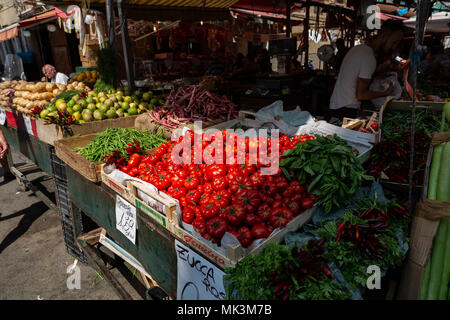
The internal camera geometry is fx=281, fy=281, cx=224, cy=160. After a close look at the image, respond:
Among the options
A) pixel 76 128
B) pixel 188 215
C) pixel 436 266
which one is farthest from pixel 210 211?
pixel 76 128

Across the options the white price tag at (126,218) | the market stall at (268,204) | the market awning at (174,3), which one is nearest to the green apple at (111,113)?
the market stall at (268,204)

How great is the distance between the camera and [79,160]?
3.11 m

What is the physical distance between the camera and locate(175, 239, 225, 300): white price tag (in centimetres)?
187

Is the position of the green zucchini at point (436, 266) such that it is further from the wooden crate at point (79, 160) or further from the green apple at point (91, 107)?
the green apple at point (91, 107)

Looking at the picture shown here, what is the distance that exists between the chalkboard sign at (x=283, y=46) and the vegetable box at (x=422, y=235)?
19.0 feet

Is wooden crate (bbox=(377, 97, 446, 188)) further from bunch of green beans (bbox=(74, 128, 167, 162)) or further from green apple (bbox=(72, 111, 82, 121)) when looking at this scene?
green apple (bbox=(72, 111, 82, 121))

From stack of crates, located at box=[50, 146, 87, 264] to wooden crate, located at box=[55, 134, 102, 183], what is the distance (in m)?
0.43

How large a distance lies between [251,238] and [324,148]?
3.31ft

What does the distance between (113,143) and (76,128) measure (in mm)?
1246

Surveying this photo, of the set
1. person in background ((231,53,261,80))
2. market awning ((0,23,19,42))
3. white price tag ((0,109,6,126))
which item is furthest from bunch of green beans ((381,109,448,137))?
market awning ((0,23,19,42))

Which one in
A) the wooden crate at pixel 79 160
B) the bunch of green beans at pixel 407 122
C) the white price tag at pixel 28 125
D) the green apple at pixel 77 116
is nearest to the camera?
the bunch of green beans at pixel 407 122

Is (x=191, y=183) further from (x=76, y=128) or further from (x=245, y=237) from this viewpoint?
(x=76, y=128)

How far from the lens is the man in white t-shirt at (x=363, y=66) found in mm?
4098

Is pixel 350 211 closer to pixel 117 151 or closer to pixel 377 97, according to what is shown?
pixel 117 151
